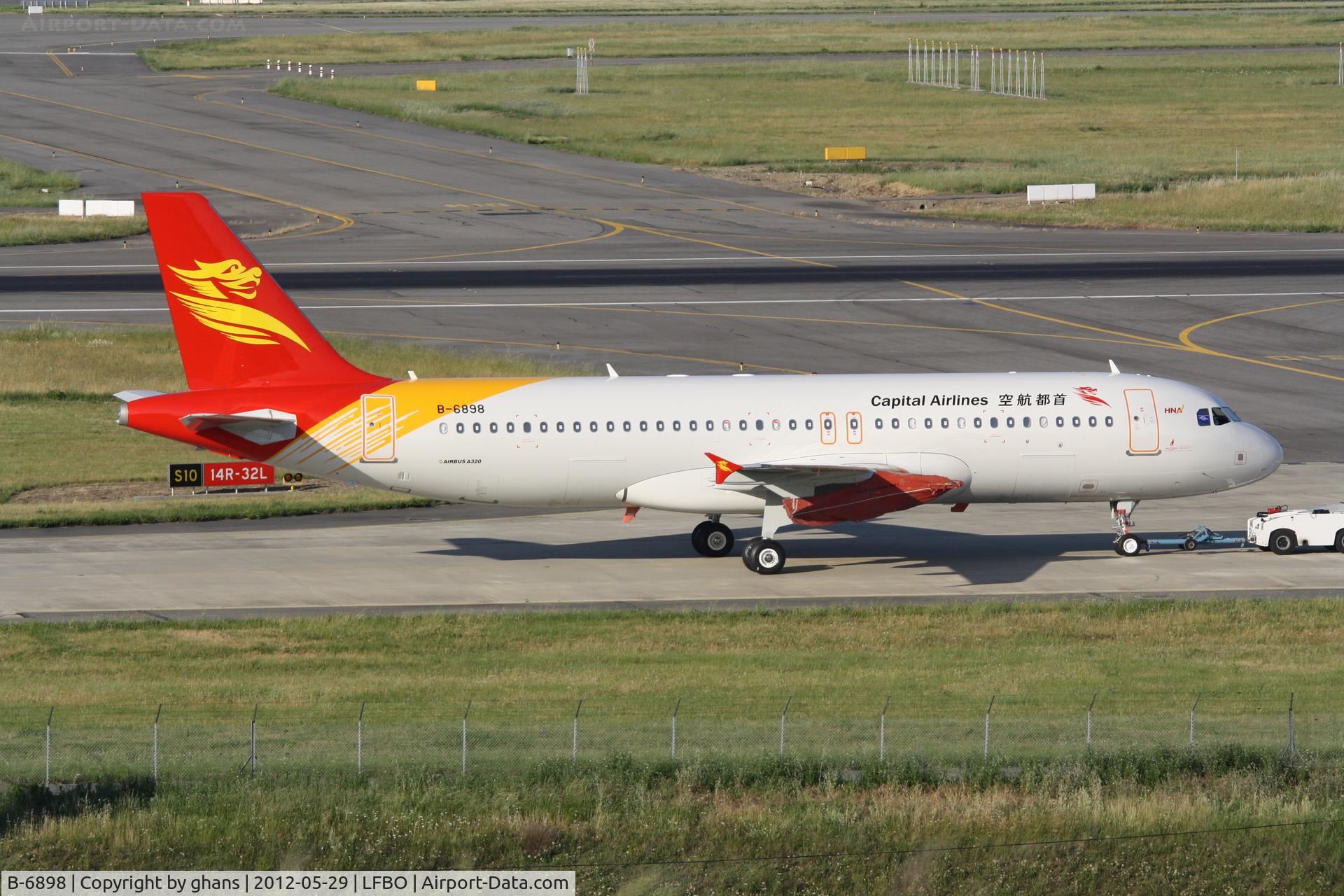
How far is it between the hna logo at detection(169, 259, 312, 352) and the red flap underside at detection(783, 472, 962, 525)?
14.7 m

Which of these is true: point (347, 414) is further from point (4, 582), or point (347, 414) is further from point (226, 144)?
point (226, 144)

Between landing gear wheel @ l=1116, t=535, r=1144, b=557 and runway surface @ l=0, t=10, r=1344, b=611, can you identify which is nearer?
runway surface @ l=0, t=10, r=1344, b=611

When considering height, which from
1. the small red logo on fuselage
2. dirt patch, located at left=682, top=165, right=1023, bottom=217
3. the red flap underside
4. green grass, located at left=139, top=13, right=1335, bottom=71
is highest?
green grass, located at left=139, top=13, right=1335, bottom=71

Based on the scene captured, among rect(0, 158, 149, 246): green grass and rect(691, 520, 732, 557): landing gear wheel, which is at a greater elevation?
rect(0, 158, 149, 246): green grass

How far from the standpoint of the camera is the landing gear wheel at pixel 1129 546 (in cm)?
4516

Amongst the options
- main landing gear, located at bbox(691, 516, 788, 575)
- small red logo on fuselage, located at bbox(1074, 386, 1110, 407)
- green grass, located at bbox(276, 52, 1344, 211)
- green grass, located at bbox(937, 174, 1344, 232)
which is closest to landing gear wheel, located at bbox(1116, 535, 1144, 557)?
small red logo on fuselage, located at bbox(1074, 386, 1110, 407)

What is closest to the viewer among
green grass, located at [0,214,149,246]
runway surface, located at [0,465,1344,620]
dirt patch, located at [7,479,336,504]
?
runway surface, located at [0,465,1344,620]

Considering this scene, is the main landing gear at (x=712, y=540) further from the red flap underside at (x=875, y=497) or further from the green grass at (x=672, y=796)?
the green grass at (x=672, y=796)

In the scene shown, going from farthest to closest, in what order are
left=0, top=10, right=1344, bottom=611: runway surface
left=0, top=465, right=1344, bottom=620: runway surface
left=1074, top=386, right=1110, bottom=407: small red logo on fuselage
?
1. left=0, top=10, right=1344, bottom=611: runway surface
2. left=1074, top=386, right=1110, bottom=407: small red logo on fuselage
3. left=0, top=465, right=1344, bottom=620: runway surface

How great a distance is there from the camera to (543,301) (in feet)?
269

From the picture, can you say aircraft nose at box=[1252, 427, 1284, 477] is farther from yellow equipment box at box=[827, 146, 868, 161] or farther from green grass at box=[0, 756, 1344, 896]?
yellow equipment box at box=[827, 146, 868, 161]

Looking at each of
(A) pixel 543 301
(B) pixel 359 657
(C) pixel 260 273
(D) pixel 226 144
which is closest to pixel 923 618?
(B) pixel 359 657

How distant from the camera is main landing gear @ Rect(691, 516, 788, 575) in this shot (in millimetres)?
43594

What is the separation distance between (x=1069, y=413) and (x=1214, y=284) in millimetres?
44658
